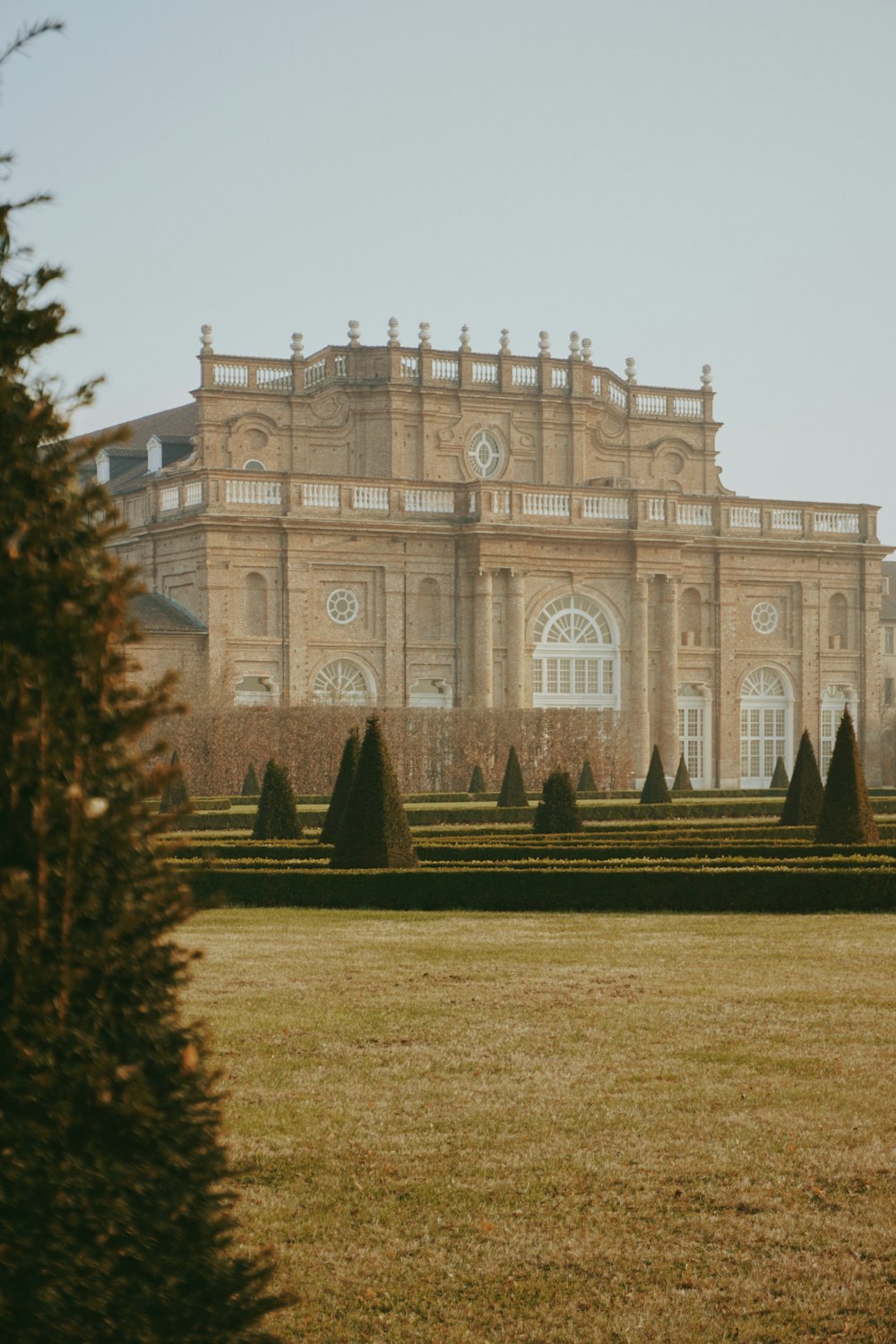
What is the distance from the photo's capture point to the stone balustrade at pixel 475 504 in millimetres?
46906

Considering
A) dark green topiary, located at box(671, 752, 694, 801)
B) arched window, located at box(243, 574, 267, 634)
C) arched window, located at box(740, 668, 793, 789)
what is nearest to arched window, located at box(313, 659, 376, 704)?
arched window, located at box(243, 574, 267, 634)

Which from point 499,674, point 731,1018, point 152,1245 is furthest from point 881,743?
point 152,1245

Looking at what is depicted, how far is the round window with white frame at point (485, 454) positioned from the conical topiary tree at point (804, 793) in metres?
26.6

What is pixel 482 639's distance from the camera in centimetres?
4822

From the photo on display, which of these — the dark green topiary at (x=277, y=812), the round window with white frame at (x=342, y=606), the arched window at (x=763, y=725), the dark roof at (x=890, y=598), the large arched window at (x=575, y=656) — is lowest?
the dark green topiary at (x=277, y=812)

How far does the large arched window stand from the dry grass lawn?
36.2 meters

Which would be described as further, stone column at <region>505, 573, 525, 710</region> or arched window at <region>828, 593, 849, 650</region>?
arched window at <region>828, 593, 849, 650</region>

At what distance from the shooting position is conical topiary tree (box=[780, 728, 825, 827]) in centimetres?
2694

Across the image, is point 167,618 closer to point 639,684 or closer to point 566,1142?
point 639,684

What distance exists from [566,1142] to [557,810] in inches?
650

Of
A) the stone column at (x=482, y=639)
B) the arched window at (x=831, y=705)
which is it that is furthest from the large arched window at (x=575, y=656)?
the arched window at (x=831, y=705)

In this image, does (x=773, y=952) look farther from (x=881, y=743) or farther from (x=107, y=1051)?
(x=881, y=743)

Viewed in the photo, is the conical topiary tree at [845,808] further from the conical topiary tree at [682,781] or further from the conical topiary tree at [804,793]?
the conical topiary tree at [682,781]

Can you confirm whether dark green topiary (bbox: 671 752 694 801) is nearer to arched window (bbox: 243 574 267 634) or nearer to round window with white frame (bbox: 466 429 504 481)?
arched window (bbox: 243 574 267 634)
